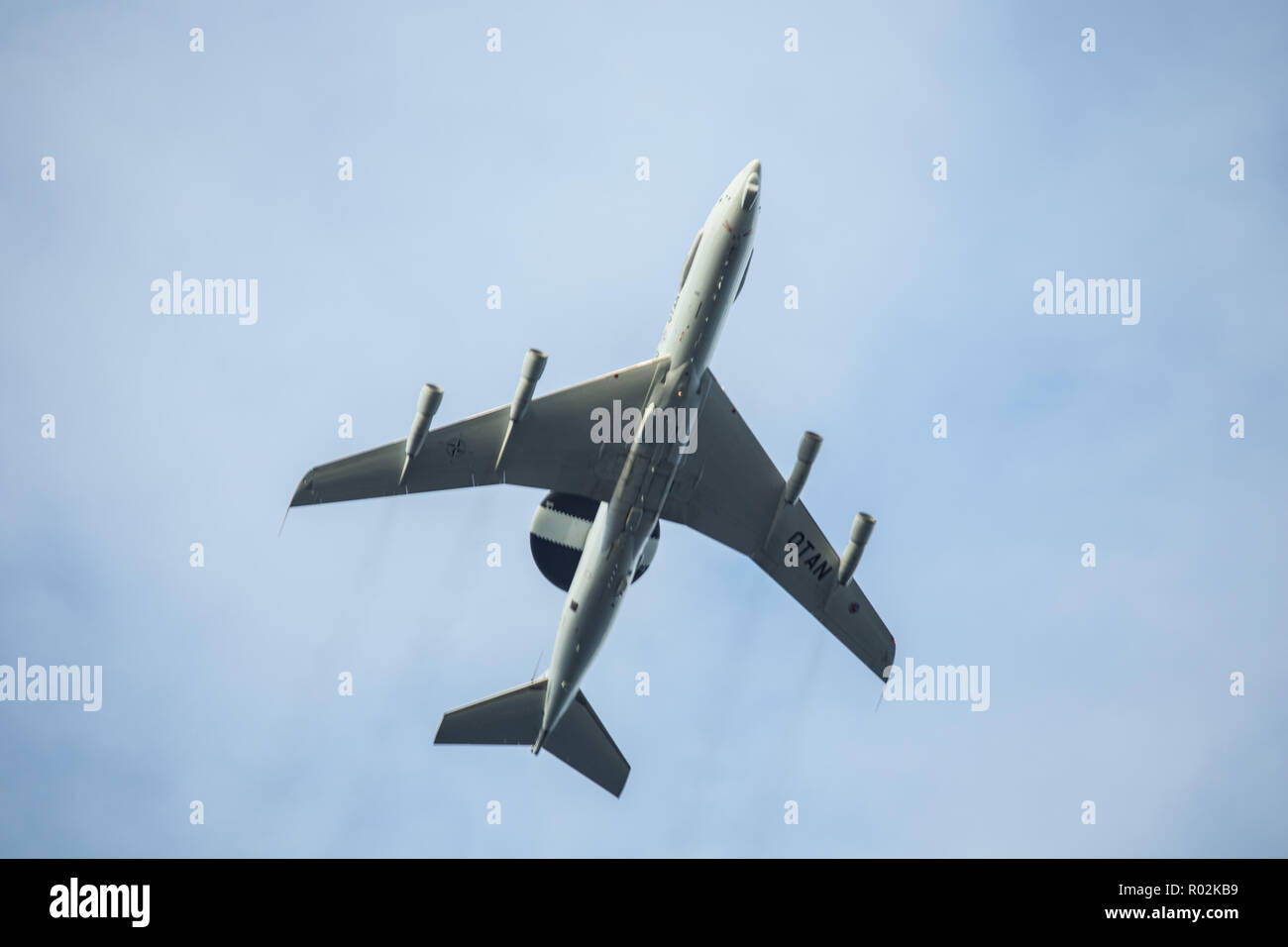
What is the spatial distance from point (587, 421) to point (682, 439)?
14.5 feet

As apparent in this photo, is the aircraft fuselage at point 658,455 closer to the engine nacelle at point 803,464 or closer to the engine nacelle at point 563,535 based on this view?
the engine nacelle at point 563,535

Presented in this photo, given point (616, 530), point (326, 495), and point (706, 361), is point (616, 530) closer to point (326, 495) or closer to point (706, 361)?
point (706, 361)

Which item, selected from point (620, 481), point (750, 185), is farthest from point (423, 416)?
point (750, 185)

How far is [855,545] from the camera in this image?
47.6m

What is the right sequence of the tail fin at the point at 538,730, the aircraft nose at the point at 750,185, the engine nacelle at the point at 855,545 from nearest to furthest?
the aircraft nose at the point at 750,185
the engine nacelle at the point at 855,545
the tail fin at the point at 538,730

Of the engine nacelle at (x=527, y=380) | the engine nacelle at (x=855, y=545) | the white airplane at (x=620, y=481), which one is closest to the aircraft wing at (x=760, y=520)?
the white airplane at (x=620, y=481)

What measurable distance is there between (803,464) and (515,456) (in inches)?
473

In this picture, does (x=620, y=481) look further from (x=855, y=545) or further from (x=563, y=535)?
(x=855, y=545)

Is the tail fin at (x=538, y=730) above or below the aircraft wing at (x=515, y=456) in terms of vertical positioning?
below

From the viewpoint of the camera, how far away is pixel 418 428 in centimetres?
4316

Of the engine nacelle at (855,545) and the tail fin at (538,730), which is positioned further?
the tail fin at (538,730)

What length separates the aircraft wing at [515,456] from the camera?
148 feet

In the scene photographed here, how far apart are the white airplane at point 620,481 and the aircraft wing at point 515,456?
Result: 0.06m
